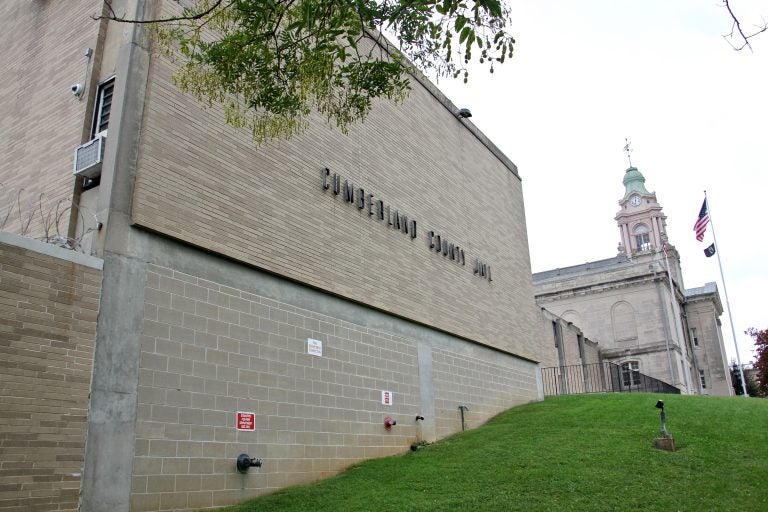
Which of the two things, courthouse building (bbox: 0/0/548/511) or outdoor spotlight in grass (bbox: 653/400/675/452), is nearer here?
courthouse building (bbox: 0/0/548/511)

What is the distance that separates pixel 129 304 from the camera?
33.6ft

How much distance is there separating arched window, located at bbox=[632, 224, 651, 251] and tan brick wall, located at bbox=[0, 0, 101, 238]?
6537cm

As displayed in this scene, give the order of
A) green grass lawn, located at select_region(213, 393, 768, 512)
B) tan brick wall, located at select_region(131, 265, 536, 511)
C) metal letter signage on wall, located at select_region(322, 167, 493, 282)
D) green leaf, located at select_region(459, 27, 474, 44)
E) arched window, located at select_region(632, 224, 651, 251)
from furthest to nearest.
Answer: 1. arched window, located at select_region(632, 224, 651, 251)
2. metal letter signage on wall, located at select_region(322, 167, 493, 282)
3. green grass lawn, located at select_region(213, 393, 768, 512)
4. tan brick wall, located at select_region(131, 265, 536, 511)
5. green leaf, located at select_region(459, 27, 474, 44)

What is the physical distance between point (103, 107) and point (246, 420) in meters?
6.15

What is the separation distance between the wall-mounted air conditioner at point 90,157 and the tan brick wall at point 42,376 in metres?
2.15

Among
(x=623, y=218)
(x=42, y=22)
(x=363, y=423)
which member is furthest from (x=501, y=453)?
(x=623, y=218)

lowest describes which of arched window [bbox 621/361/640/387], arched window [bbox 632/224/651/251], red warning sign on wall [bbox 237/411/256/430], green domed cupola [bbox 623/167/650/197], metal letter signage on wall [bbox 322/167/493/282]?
red warning sign on wall [bbox 237/411/256/430]

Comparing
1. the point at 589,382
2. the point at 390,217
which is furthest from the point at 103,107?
the point at 589,382

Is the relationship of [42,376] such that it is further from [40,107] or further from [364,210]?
[364,210]

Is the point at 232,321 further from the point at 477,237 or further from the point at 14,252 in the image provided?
the point at 477,237

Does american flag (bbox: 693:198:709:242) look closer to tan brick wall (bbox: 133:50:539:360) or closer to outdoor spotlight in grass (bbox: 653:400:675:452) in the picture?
tan brick wall (bbox: 133:50:539:360)

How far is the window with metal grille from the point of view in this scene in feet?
38.6

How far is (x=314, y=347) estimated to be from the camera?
45.1 ft

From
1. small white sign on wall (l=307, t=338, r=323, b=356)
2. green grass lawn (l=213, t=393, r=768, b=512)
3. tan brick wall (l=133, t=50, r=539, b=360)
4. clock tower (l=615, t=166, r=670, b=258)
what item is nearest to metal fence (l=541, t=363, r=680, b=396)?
tan brick wall (l=133, t=50, r=539, b=360)
